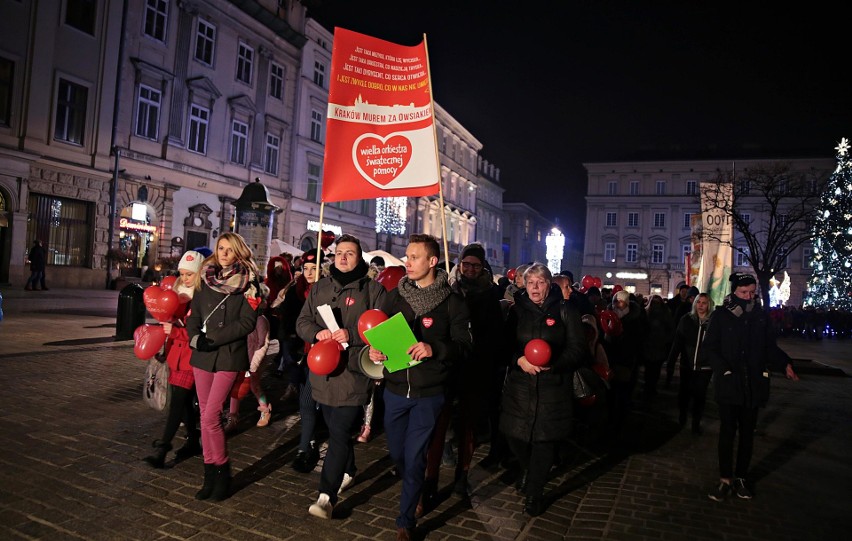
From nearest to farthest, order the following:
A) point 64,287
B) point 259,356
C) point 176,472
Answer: point 176,472 → point 259,356 → point 64,287

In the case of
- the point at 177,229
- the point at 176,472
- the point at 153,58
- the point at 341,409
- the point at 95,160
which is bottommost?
the point at 176,472

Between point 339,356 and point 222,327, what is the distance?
0.95 metres

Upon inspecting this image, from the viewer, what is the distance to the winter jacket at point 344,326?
Result: 4070 millimetres

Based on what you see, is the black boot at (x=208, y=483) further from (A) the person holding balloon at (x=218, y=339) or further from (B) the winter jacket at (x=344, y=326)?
(B) the winter jacket at (x=344, y=326)

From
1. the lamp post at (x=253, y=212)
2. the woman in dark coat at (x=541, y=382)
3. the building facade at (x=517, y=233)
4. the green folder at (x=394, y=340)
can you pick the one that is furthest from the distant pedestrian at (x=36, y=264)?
the building facade at (x=517, y=233)

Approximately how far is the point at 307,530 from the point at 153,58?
26416 mm

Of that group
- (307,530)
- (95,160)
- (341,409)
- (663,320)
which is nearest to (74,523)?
(307,530)

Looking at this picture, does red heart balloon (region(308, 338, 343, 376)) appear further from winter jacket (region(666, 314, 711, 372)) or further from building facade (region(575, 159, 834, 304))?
building facade (region(575, 159, 834, 304))

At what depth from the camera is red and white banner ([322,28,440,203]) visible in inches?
238

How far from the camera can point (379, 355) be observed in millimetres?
3721

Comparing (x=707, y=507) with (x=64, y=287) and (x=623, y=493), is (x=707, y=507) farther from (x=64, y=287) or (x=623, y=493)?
(x=64, y=287)

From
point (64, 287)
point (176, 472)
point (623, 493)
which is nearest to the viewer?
point (176, 472)

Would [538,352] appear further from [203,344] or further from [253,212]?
[253,212]

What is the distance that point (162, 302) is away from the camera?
4.83m
